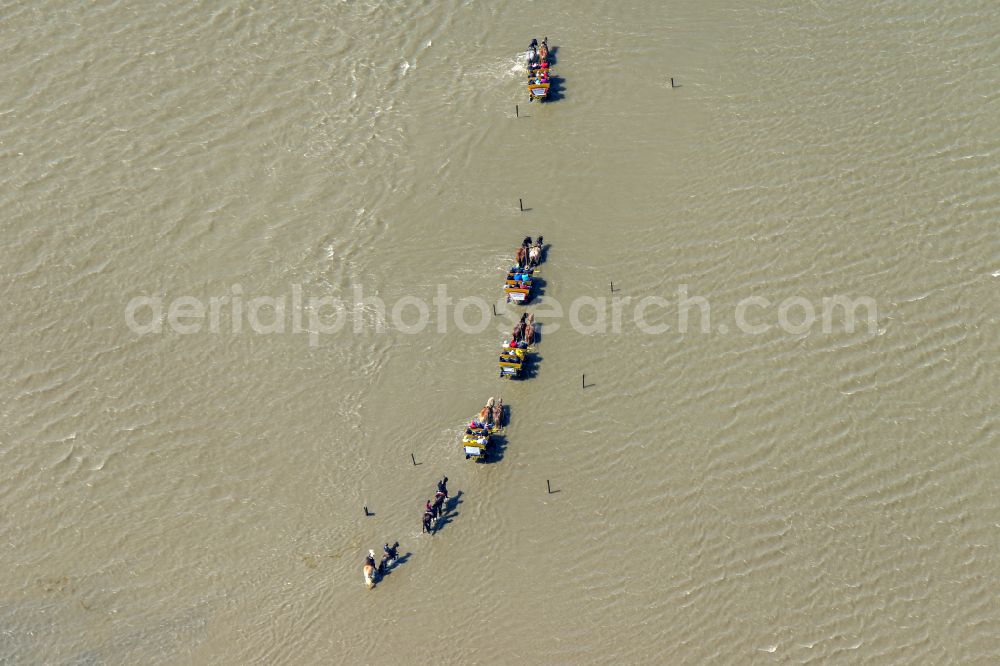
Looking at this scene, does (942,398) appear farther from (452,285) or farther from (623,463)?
(452,285)

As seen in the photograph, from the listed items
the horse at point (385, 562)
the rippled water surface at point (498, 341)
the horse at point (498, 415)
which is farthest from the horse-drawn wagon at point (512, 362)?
the horse at point (385, 562)

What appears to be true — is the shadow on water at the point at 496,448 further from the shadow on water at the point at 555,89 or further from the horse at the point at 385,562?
the shadow on water at the point at 555,89

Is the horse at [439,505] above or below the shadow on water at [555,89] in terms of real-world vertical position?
below

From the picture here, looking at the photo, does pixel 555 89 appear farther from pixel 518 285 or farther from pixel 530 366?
pixel 530 366

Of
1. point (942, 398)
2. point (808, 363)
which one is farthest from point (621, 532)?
point (942, 398)

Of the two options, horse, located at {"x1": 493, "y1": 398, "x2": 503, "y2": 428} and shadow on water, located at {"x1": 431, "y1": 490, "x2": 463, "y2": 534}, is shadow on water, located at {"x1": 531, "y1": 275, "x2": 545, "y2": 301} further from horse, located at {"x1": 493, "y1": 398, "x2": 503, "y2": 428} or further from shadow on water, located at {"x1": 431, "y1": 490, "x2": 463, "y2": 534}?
shadow on water, located at {"x1": 431, "y1": 490, "x2": 463, "y2": 534}

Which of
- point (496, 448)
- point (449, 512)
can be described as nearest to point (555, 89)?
point (496, 448)
